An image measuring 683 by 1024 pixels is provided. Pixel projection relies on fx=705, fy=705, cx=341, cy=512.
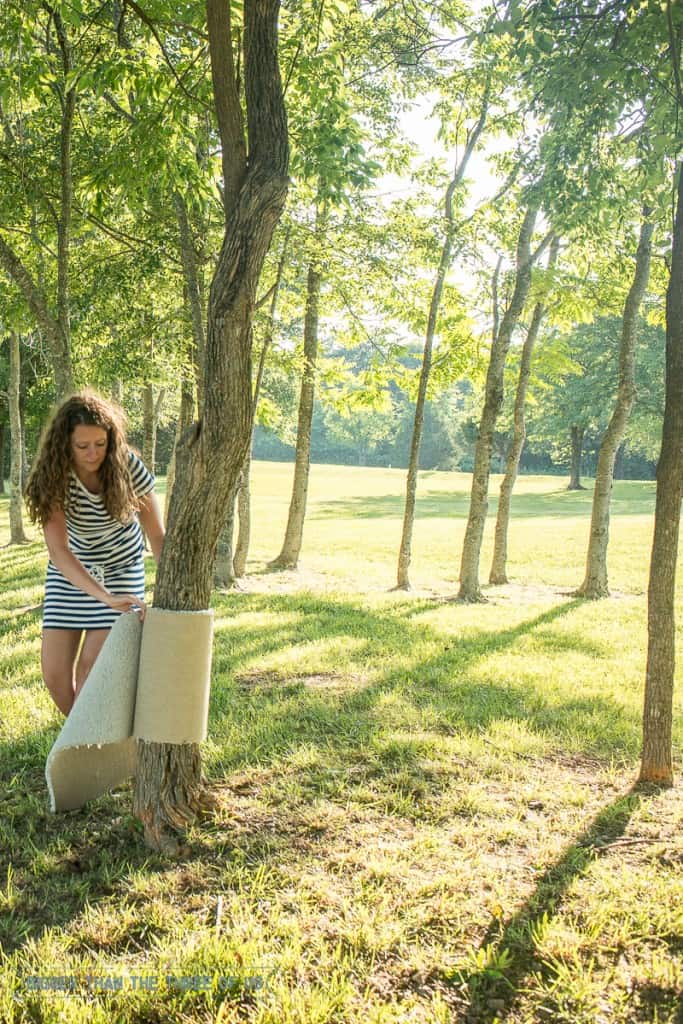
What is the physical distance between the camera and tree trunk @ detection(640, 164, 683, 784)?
375 cm

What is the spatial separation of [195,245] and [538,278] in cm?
477

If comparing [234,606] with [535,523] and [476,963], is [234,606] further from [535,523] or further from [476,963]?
[535,523]

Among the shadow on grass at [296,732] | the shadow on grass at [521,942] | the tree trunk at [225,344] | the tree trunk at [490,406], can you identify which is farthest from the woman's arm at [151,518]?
the tree trunk at [490,406]

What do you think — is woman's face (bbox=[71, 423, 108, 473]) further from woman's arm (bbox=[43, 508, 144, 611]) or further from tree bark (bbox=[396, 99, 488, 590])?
tree bark (bbox=[396, 99, 488, 590])

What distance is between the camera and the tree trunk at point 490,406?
10.1 meters

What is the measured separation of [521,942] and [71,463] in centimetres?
285

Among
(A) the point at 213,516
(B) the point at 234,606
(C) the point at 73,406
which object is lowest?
(B) the point at 234,606

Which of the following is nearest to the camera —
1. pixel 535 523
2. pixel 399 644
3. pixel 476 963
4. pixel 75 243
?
pixel 476 963

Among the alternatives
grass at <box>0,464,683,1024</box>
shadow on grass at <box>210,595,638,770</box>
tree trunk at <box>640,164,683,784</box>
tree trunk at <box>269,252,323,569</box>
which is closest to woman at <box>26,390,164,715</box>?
grass at <box>0,464,683,1024</box>

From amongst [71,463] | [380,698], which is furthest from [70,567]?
[380,698]

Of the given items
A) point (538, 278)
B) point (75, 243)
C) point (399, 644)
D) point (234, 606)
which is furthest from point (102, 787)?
point (538, 278)

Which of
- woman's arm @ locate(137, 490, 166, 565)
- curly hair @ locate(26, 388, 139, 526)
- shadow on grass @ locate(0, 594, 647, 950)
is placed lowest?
shadow on grass @ locate(0, 594, 647, 950)

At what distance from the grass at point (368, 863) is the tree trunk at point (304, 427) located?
6.57 m

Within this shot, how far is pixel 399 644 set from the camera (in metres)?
7.20
